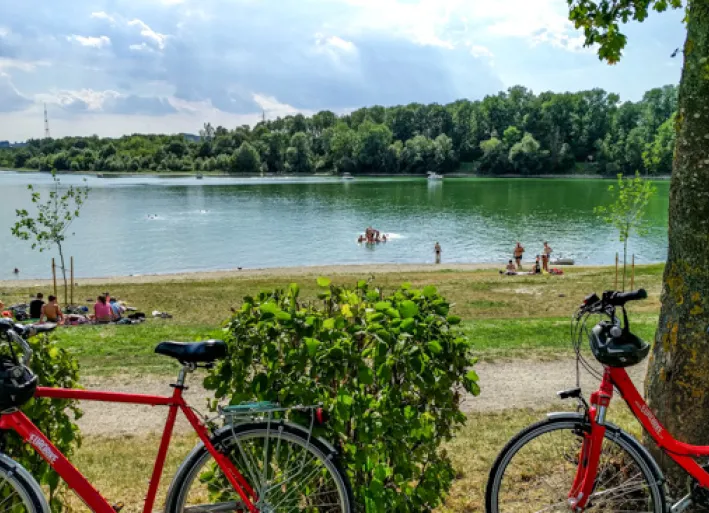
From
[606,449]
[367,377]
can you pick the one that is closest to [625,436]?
[606,449]

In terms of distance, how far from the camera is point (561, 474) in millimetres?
3916

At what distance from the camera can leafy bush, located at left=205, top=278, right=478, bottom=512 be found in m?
3.53

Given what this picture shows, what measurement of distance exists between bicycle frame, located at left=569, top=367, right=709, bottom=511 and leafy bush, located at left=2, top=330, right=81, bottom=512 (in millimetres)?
2983

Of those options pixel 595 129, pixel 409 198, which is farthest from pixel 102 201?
pixel 595 129

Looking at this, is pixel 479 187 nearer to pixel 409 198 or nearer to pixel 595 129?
pixel 409 198

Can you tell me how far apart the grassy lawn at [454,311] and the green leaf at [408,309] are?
118 centimetres

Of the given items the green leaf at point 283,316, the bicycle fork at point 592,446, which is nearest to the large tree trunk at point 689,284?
the bicycle fork at point 592,446

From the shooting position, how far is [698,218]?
13.0ft

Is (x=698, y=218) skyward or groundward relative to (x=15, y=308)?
skyward

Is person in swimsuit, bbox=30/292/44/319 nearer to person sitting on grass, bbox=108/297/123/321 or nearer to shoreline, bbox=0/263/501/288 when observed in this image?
person sitting on grass, bbox=108/297/123/321

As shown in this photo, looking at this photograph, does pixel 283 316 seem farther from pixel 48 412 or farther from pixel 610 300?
pixel 610 300

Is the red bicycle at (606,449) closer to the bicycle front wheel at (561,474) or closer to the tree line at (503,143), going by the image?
the bicycle front wheel at (561,474)

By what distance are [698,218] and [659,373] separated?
3.36 ft

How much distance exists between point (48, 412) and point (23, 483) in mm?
921
